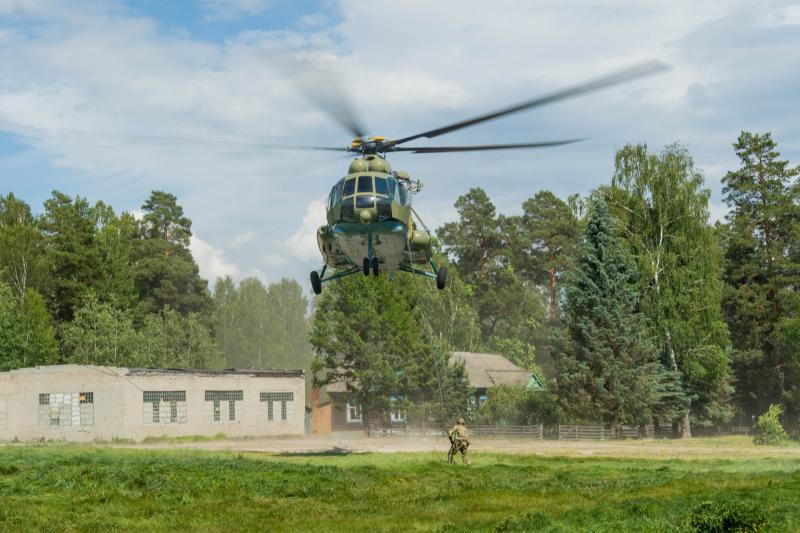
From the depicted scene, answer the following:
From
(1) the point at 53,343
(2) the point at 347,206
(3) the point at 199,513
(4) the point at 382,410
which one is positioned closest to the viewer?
(3) the point at 199,513

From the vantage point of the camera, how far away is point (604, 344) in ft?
184

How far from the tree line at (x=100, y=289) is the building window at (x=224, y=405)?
1700 cm

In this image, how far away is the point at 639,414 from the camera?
183ft

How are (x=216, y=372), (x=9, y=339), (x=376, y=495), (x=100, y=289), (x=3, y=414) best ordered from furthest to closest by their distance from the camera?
1. (x=100, y=289)
2. (x=9, y=339)
3. (x=216, y=372)
4. (x=3, y=414)
5. (x=376, y=495)

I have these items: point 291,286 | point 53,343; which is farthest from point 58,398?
point 291,286

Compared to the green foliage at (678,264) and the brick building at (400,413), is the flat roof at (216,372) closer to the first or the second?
the brick building at (400,413)

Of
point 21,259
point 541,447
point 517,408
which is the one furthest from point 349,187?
point 21,259

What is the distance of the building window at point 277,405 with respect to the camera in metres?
60.4

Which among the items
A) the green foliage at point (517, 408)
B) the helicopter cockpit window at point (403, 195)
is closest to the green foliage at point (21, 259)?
the green foliage at point (517, 408)

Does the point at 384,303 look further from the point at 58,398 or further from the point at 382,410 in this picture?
the point at 58,398

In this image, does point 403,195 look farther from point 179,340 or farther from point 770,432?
point 179,340

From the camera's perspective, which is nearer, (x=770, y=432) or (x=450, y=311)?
(x=770, y=432)

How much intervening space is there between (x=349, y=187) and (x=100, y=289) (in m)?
59.5

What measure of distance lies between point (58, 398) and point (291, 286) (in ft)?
369
